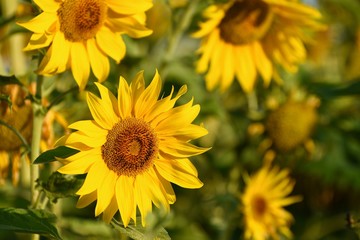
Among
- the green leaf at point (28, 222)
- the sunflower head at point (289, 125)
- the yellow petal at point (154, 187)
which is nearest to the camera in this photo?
the green leaf at point (28, 222)

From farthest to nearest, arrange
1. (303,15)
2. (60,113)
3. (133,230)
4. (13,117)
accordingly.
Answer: (303,15), (60,113), (13,117), (133,230)

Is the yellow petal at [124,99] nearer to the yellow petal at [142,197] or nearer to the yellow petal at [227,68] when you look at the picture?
the yellow petal at [142,197]

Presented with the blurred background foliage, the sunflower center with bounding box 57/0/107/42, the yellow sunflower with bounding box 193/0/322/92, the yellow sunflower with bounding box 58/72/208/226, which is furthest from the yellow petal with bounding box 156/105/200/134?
the yellow sunflower with bounding box 193/0/322/92

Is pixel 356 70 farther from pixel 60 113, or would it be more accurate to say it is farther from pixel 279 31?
pixel 60 113

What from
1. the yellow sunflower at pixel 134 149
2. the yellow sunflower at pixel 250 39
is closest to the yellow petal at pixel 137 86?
the yellow sunflower at pixel 134 149

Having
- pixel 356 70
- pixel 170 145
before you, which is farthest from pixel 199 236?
pixel 356 70

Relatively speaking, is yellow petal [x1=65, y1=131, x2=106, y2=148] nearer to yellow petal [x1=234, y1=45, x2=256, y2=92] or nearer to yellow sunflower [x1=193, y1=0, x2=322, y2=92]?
yellow sunflower [x1=193, y1=0, x2=322, y2=92]
